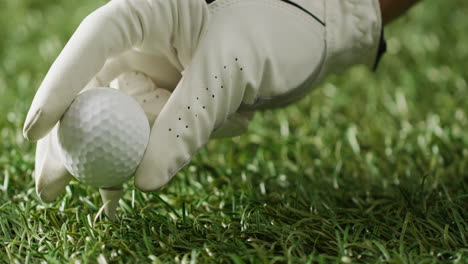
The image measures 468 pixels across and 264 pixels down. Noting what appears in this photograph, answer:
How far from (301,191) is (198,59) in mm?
572

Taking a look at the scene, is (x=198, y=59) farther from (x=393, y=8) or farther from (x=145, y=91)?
(x=393, y=8)

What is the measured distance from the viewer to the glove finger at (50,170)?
136 centimetres

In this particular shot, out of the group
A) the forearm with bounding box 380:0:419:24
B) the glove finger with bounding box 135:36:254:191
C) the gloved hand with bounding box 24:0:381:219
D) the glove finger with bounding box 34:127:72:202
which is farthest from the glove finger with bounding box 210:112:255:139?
the forearm with bounding box 380:0:419:24

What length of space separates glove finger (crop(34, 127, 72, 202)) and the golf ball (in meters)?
0.11

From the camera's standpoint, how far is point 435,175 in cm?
176

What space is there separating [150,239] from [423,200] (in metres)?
0.83

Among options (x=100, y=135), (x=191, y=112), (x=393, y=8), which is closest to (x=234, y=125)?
(x=191, y=112)

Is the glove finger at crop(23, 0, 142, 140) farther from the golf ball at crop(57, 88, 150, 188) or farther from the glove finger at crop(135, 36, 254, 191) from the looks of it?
the glove finger at crop(135, 36, 254, 191)

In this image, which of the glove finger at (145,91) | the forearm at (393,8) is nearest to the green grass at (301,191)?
the glove finger at (145,91)

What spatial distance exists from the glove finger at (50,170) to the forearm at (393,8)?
1217 millimetres

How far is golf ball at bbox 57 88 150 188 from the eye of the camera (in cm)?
120

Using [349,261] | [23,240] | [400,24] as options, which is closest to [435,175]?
[349,261]

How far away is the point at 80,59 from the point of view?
1216mm

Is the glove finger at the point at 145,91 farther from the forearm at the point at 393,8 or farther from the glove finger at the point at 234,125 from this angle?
the forearm at the point at 393,8
